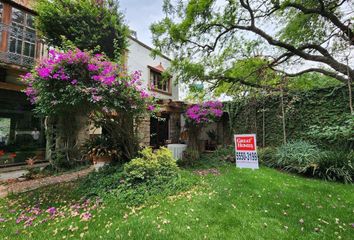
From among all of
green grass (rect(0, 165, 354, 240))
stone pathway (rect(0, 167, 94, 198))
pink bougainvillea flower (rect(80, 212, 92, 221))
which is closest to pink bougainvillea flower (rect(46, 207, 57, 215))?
green grass (rect(0, 165, 354, 240))

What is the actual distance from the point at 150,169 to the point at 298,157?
4531 millimetres

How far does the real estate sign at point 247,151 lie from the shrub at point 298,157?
1412 millimetres

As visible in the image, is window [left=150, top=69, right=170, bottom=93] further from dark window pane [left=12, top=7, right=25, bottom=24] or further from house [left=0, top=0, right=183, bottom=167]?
dark window pane [left=12, top=7, right=25, bottom=24]

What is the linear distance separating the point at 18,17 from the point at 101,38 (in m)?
3.59

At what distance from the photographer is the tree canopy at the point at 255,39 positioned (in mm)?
6496

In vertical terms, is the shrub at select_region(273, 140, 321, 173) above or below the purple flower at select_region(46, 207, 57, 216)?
above

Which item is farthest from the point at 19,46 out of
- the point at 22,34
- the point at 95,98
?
the point at 95,98

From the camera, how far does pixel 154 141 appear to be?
415 inches

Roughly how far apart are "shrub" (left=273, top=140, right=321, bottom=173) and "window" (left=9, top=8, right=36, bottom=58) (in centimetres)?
1035

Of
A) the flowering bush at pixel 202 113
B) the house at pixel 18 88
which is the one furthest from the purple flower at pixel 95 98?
the flowering bush at pixel 202 113

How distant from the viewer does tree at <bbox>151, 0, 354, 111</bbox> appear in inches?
255

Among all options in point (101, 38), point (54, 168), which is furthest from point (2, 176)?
point (101, 38)

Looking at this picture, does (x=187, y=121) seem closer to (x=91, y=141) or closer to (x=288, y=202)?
(x=91, y=141)

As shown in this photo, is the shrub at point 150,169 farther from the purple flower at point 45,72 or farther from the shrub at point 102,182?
the purple flower at point 45,72
